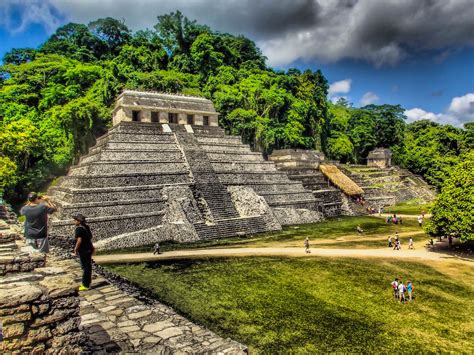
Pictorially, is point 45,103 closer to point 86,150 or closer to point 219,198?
point 86,150

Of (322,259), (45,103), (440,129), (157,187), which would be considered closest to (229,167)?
(157,187)

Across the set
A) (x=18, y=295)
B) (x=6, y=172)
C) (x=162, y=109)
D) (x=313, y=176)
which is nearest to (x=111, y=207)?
(x=6, y=172)

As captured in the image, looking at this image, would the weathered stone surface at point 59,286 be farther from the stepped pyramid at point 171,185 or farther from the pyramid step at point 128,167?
the pyramid step at point 128,167

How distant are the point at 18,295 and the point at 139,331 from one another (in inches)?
95.1

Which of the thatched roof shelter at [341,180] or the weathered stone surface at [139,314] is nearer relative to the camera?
the weathered stone surface at [139,314]

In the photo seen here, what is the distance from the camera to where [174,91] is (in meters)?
42.4

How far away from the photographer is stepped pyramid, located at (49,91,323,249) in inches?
811

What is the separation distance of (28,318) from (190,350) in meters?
2.34

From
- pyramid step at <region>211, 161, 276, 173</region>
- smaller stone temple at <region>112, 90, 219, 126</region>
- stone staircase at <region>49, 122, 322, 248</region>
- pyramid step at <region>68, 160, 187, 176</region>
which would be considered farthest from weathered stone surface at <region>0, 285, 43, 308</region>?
smaller stone temple at <region>112, 90, 219, 126</region>

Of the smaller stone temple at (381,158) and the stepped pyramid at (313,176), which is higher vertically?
the smaller stone temple at (381,158)

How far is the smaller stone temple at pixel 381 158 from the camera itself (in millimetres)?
53406

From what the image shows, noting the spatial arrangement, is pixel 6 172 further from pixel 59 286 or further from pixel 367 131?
pixel 367 131

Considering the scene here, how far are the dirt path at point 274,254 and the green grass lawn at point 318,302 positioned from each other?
1064mm

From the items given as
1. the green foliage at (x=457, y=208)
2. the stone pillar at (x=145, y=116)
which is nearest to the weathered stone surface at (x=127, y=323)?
the green foliage at (x=457, y=208)
